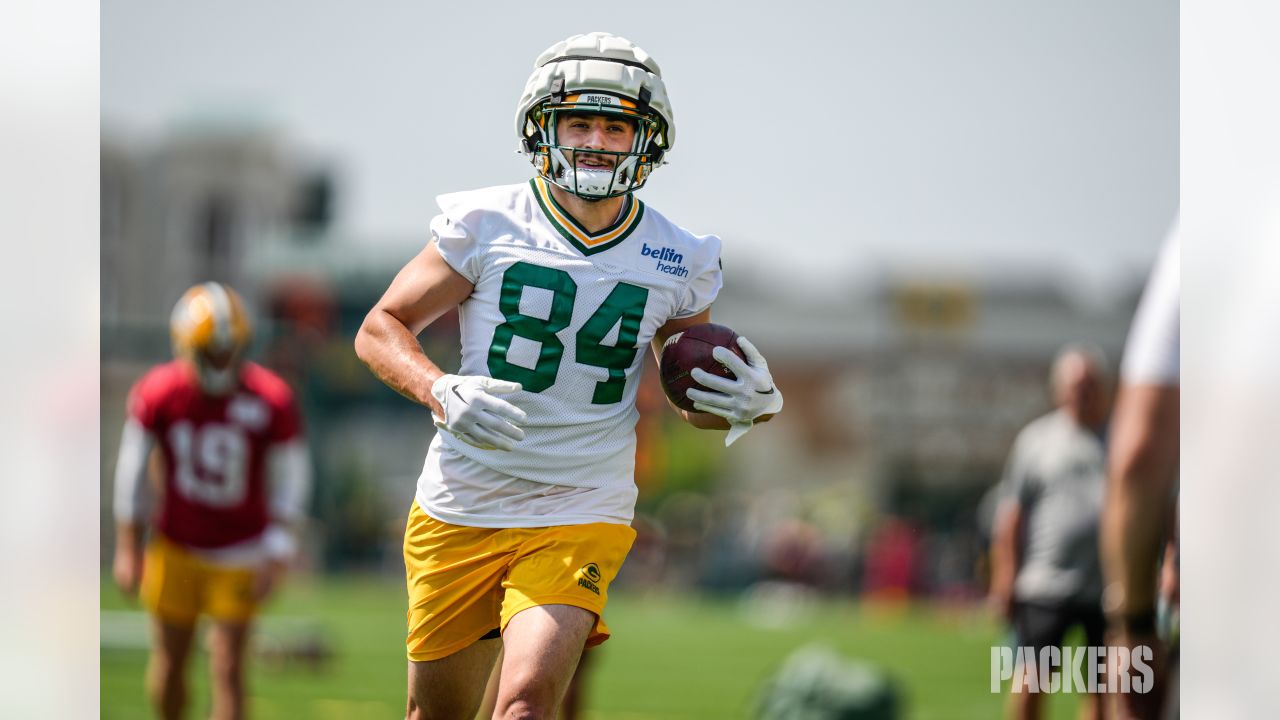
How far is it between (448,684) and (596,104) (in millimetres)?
1482

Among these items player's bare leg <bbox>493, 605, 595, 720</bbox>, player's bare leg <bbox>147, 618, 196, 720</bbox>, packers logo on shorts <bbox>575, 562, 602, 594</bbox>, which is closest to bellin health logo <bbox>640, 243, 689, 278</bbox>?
packers logo on shorts <bbox>575, 562, 602, 594</bbox>

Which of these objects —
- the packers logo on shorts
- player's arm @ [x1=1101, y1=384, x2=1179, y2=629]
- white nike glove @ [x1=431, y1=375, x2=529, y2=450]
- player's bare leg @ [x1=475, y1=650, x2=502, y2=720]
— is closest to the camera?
player's arm @ [x1=1101, y1=384, x2=1179, y2=629]

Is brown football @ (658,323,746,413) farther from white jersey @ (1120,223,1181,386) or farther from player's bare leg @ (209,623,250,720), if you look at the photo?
player's bare leg @ (209,623,250,720)

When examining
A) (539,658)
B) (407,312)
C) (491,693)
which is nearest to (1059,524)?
(491,693)

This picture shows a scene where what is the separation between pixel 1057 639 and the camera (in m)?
5.99

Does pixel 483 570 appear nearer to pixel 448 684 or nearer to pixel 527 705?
pixel 448 684

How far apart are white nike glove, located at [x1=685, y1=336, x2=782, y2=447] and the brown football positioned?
2cm

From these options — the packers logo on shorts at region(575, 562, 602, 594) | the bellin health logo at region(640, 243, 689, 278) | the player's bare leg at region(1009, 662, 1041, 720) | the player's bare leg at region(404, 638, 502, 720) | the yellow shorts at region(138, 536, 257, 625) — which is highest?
the bellin health logo at region(640, 243, 689, 278)

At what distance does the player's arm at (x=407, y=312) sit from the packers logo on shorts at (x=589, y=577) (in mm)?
547

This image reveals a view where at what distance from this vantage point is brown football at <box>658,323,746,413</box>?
348 centimetres

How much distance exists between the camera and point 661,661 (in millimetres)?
12195
